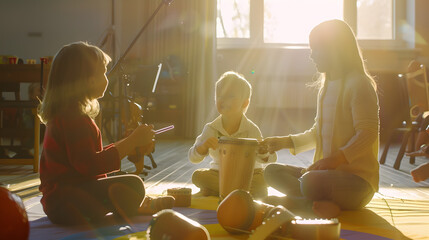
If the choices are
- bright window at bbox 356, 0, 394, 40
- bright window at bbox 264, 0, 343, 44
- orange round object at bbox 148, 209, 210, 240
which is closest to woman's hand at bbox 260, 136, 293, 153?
orange round object at bbox 148, 209, 210, 240

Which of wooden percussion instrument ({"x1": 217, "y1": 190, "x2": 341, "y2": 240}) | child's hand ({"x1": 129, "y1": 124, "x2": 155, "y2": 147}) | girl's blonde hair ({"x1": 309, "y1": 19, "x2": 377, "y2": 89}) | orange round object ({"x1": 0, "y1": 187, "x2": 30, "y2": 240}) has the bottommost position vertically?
wooden percussion instrument ({"x1": 217, "y1": 190, "x2": 341, "y2": 240})

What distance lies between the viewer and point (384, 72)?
5.33m

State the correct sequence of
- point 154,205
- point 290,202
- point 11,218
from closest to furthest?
point 11,218 → point 154,205 → point 290,202

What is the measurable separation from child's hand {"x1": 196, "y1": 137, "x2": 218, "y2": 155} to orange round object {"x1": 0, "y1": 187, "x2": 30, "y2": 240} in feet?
2.43

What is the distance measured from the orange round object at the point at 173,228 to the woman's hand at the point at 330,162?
1.92 feet

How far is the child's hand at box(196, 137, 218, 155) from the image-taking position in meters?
1.61

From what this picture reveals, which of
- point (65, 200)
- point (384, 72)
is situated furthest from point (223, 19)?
point (65, 200)

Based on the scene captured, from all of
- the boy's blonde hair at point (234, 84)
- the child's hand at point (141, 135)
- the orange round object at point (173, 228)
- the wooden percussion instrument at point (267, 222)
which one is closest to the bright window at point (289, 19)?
the boy's blonde hair at point (234, 84)

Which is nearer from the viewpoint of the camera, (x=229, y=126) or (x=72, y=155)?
(x=72, y=155)

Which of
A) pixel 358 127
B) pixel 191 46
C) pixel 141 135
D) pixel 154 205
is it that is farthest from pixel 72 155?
pixel 191 46

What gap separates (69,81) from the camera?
139 centimetres

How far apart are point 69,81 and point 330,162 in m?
0.88

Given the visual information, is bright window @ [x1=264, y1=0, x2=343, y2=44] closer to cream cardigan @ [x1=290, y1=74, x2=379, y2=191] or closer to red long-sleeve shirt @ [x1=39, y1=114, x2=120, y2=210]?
cream cardigan @ [x1=290, y1=74, x2=379, y2=191]

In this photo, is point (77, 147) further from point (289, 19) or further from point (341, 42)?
point (289, 19)
